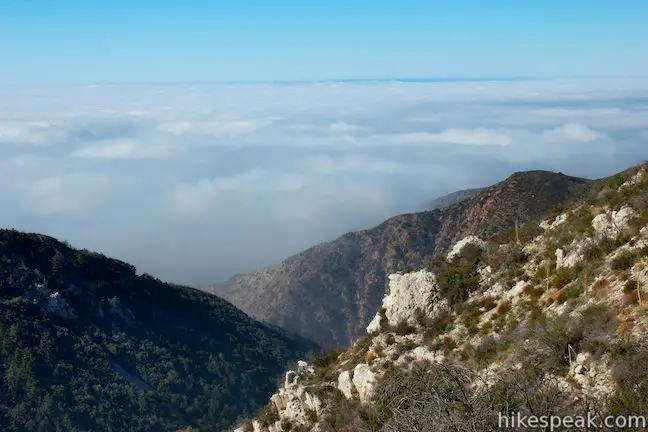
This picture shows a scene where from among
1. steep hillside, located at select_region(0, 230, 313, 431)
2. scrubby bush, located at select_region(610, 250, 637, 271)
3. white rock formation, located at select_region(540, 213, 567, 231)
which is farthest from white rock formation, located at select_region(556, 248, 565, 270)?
steep hillside, located at select_region(0, 230, 313, 431)

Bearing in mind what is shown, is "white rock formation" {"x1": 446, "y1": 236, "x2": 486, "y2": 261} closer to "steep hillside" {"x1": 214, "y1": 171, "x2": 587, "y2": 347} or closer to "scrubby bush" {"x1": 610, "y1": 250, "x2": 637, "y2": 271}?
"scrubby bush" {"x1": 610, "y1": 250, "x2": 637, "y2": 271}

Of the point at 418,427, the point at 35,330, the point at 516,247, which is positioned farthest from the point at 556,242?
the point at 35,330

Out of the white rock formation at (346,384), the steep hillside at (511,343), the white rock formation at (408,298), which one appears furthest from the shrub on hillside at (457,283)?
the white rock formation at (346,384)

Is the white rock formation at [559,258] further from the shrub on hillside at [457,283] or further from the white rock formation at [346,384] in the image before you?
the white rock formation at [346,384]

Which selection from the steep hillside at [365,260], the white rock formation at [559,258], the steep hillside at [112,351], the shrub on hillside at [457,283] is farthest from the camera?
the steep hillside at [365,260]

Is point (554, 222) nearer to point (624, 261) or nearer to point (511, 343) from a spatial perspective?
point (624, 261)

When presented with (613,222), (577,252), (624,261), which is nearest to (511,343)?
(624,261)
